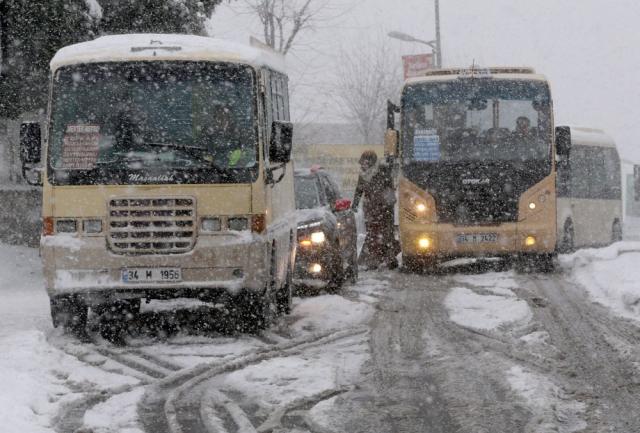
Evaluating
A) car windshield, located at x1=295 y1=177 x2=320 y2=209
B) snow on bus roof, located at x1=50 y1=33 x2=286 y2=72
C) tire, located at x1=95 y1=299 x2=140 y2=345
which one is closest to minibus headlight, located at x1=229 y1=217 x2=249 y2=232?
snow on bus roof, located at x1=50 y1=33 x2=286 y2=72

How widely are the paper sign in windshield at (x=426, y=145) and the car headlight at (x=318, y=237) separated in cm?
380

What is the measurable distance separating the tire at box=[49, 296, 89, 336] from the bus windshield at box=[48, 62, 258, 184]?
126 cm

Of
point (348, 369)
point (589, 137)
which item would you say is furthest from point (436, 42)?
point (348, 369)

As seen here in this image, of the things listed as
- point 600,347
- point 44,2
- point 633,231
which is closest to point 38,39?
point 44,2

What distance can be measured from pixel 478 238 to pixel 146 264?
28.3 feet

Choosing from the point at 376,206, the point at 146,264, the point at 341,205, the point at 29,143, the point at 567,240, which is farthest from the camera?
the point at 567,240

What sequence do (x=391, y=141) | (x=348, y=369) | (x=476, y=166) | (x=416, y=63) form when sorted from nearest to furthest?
(x=348, y=369)
(x=476, y=166)
(x=391, y=141)
(x=416, y=63)

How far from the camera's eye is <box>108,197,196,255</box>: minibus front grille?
1111 cm

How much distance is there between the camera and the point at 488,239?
18672 millimetres

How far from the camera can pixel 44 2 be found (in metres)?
18.9

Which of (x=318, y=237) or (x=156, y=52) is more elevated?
(x=156, y=52)

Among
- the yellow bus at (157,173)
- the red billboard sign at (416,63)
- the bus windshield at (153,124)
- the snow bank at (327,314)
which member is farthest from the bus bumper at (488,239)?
the red billboard sign at (416,63)

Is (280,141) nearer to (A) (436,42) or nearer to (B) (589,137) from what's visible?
(B) (589,137)

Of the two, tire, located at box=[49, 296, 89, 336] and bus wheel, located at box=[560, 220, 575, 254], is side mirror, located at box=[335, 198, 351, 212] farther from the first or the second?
bus wheel, located at box=[560, 220, 575, 254]
